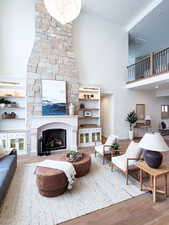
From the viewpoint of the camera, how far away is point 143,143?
232cm

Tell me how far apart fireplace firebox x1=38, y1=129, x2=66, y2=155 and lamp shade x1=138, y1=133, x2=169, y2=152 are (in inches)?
139

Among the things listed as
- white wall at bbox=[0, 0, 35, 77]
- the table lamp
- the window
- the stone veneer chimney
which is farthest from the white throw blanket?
the window

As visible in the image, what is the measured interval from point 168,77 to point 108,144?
3244 mm

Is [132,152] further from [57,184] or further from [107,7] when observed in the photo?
[107,7]

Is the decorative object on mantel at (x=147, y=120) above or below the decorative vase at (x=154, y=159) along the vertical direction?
above

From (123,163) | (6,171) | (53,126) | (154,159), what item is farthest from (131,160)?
(53,126)

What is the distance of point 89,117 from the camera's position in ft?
19.3

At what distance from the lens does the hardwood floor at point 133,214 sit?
1765mm

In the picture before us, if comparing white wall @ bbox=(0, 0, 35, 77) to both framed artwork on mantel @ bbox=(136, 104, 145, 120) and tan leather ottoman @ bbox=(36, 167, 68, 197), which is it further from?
framed artwork on mantel @ bbox=(136, 104, 145, 120)

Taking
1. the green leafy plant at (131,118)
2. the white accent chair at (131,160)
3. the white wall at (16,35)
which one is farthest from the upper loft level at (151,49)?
the white wall at (16,35)

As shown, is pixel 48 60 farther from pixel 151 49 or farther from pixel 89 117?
pixel 151 49

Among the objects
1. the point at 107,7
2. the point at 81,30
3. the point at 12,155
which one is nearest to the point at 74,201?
the point at 12,155

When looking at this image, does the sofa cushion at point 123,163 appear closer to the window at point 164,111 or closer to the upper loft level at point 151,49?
the upper loft level at point 151,49

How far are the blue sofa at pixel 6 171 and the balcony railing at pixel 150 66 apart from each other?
5.57 m
